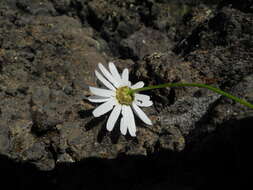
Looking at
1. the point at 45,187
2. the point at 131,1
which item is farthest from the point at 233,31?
the point at 45,187

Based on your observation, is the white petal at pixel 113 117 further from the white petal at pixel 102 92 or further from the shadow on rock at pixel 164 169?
the shadow on rock at pixel 164 169

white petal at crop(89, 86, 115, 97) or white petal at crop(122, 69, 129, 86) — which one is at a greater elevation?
white petal at crop(122, 69, 129, 86)

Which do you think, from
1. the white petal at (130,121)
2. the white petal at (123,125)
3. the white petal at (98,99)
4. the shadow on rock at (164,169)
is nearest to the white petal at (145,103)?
the white petal at (130,121)

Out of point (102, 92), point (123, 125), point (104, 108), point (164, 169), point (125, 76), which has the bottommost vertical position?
point (164, 169)

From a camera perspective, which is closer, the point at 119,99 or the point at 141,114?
the point at 141,114

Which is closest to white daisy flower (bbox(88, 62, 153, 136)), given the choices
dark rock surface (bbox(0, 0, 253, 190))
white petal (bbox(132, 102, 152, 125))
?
white petal (bbox(132, 102, 152, 125))

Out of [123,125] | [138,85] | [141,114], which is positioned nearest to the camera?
[123,125]

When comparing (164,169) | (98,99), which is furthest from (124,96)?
(164,169)

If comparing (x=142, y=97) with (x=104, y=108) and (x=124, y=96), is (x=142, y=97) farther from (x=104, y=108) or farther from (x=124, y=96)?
(x=104, y=108)

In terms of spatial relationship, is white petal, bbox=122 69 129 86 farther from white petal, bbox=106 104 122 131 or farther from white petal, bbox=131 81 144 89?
white petal, bbox=106 104 122 131
